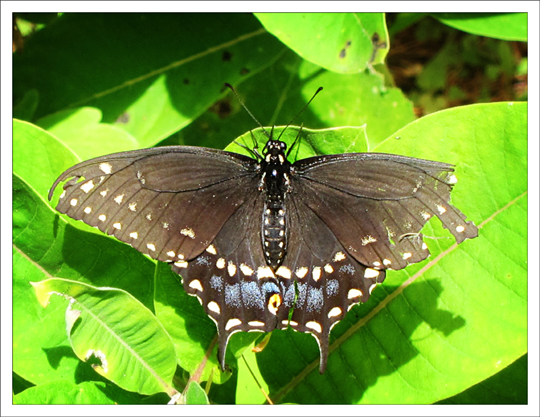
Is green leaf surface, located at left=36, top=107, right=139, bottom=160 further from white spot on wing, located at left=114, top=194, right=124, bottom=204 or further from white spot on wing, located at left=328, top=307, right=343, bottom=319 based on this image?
white spot on wing, located at left=328, top=307, right=343, bottom=319

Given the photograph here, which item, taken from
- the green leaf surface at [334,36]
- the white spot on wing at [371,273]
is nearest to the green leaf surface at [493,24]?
the green leaf surface at [334,36]

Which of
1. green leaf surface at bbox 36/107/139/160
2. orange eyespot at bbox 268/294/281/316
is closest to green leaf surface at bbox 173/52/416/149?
green leaf surface at bbox 36/107/139/160

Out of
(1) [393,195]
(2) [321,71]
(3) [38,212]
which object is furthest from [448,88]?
(3) [38,212]

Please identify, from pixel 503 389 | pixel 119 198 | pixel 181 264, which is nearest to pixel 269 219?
pixel 181 264

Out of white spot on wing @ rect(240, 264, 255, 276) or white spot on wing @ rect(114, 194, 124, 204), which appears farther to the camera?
white spot on wing @ rect(240, 264, 255, 276)

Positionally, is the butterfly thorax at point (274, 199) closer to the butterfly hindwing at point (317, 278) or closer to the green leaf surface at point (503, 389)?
the butterfly hindwing at point (317, 278)

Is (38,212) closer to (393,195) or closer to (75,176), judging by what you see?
(75,176)

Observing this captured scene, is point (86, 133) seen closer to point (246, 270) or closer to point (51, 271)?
point (51, 271)
